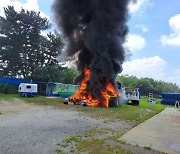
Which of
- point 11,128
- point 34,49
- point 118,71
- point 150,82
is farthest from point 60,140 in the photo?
point 150,82

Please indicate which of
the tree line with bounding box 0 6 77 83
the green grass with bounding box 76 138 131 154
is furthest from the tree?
the green grass with bounding box 76 138 131 154

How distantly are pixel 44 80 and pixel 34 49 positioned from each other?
22.5ft

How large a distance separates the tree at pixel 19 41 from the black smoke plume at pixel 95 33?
13568mm

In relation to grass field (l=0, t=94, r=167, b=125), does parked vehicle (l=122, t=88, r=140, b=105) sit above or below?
above

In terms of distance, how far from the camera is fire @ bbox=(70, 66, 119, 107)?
22234 mm

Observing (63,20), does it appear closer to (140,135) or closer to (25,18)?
(25,18)

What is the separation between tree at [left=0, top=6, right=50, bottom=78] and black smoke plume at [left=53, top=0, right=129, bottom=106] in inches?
534

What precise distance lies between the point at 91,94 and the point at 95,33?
6418mm

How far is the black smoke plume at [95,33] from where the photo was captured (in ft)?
79.2

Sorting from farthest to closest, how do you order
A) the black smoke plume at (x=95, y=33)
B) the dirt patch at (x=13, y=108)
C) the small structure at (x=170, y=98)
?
the small structure at (x=170, y=98) < the black smoke plume at (x=95, y=33) < the dirt patch at (x=13, y=108)

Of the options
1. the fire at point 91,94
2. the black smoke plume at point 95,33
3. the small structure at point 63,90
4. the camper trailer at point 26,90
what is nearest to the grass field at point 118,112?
the fire at point 91,94

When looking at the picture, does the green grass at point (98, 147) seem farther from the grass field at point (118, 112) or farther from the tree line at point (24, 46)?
the tree line at point (24, 46)

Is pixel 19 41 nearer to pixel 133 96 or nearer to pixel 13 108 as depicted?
pixel 133 96

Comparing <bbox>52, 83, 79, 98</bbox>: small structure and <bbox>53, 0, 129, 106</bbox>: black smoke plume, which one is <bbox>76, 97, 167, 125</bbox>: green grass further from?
<bbox>52, 83, 79, 98</bbox>: small structure
